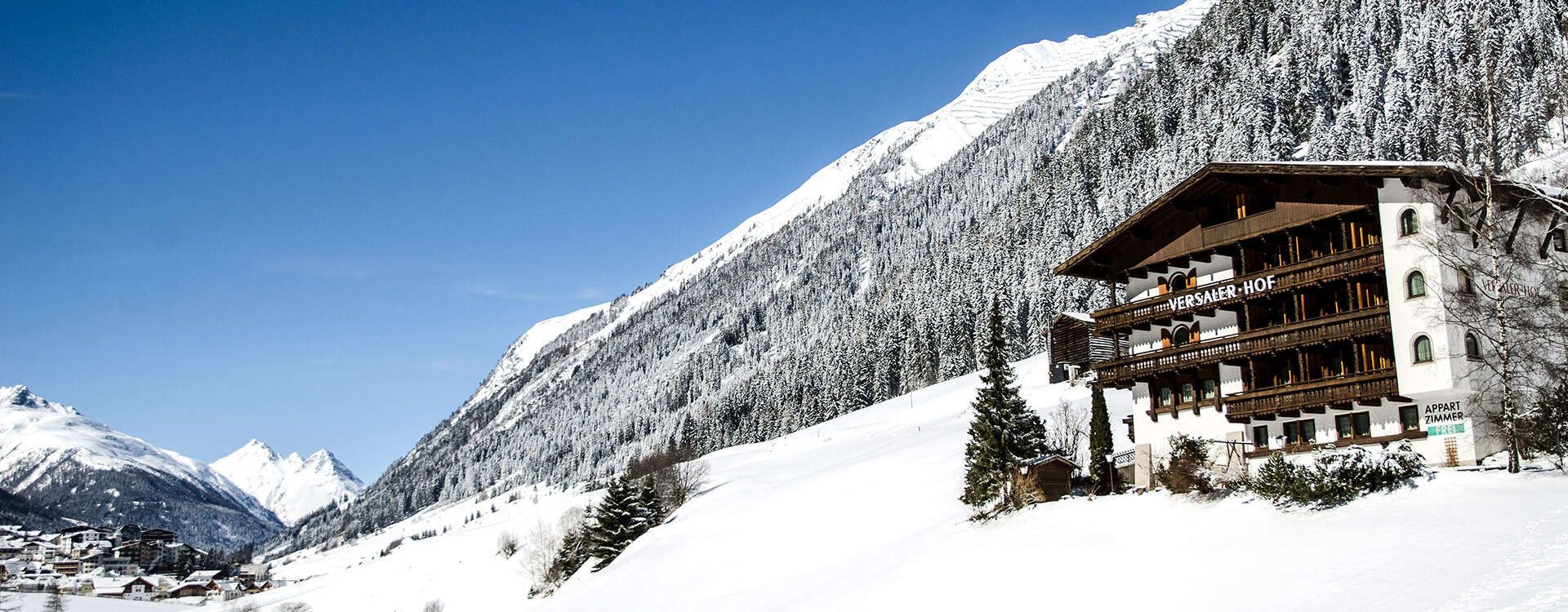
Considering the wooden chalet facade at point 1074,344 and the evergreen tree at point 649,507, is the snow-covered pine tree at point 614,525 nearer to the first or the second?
the evergreen tree at point 649,507

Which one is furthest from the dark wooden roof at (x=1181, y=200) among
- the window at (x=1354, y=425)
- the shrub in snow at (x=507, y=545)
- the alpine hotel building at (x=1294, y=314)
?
the shrub in snow at (x=507, y=545)

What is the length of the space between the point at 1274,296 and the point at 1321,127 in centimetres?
11522

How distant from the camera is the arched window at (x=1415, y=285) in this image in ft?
112

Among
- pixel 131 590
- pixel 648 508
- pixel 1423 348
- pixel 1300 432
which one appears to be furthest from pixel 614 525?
pixel 131 590

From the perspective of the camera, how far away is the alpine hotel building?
112 ft

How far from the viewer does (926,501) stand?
5203cm

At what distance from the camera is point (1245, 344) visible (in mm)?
39625

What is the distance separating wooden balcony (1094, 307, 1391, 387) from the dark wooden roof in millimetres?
4180

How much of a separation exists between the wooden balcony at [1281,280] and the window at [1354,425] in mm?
4352

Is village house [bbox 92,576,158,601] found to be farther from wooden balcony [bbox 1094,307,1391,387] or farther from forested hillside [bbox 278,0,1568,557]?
wooden balcony [bbox 1094,307,1391,387]

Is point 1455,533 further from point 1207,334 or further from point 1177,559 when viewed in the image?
point 1207,334

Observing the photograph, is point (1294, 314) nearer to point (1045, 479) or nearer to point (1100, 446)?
point (1100, 446)

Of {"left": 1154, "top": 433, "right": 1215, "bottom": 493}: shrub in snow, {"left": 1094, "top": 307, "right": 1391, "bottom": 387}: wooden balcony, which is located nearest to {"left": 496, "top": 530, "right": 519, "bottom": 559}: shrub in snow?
{"left": 1094, "top": 307, "right": 1391, "bottom": 387}: wooden balcony

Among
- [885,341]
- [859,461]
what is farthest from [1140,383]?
[885,341]
